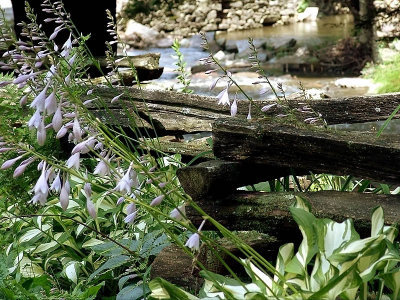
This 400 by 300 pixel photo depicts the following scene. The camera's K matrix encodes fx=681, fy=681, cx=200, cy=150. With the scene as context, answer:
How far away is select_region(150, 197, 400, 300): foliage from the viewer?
6.15 feet

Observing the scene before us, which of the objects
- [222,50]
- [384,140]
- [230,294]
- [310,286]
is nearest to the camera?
[230,294]

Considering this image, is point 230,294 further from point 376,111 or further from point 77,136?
point 376,111

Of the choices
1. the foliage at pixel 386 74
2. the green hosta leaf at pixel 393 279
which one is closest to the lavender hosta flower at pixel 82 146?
the green hosta leaf at pixel 393 279

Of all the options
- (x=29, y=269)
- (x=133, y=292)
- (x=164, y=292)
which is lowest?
(x=29, y=269)

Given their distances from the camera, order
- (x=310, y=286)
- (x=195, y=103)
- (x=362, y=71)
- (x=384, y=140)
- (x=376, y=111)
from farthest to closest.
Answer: (x=362, y=71)
(x=195, y=103)
(x=376, y=111)
(x=384, y=140)
(x=310, y=286)

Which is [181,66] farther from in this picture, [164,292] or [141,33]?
[141,33]

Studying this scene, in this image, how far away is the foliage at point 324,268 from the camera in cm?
Result: 187

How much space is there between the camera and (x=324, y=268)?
78.8 inches

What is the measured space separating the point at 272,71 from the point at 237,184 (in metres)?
12.0

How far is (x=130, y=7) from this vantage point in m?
17.4

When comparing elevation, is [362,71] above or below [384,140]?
below

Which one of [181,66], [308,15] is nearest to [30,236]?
[181,66]

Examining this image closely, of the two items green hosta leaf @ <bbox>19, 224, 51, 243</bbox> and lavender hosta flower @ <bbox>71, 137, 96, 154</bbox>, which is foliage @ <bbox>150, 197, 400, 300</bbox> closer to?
lavender hosta flower @ <bbox>71, 137, 96, 154</bbox>

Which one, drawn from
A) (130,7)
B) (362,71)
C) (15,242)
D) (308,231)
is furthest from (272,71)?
(308,231)
